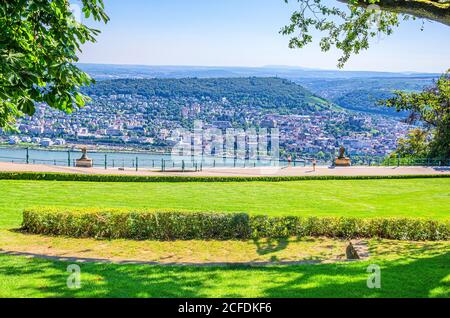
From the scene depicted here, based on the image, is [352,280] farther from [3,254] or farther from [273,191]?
[273,191]

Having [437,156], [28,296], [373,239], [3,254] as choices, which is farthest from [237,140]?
[28,296]

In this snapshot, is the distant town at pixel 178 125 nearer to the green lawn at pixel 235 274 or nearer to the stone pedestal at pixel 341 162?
the stone pedestal at pixel 341 162

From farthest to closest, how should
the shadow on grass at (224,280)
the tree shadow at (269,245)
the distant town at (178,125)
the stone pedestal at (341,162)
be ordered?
the distant town at (178,125), the stone pedestal at (341,162), the tree shadow at (269,245), the shadow on grass at (224,280)

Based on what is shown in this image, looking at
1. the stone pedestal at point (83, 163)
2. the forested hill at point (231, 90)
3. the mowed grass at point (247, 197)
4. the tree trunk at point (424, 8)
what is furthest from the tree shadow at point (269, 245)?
the forested hill at point (231, 90)

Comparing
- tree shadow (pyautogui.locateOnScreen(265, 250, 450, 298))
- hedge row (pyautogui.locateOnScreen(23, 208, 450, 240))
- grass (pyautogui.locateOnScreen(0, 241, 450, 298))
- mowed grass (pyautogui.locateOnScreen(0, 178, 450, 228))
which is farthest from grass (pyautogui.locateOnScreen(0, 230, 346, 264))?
mowed grass (pyautogui.locateOnScreen(0, 178, 450, 228))

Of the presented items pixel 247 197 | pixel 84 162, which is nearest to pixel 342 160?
pixel 84 162
